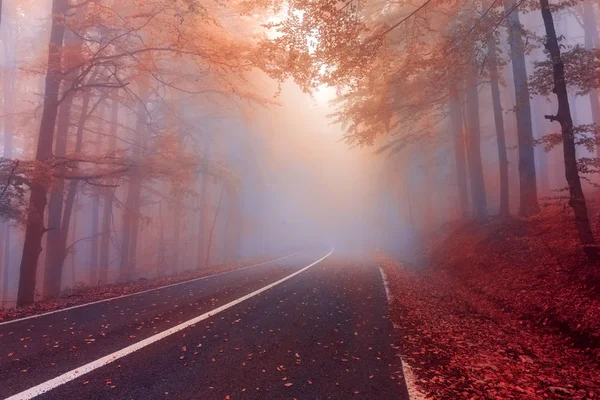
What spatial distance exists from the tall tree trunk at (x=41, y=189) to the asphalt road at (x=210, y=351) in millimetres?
4101

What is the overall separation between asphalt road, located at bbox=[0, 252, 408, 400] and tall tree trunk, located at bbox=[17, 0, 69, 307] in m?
4.10

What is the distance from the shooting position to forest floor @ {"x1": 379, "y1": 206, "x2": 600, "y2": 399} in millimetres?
4129

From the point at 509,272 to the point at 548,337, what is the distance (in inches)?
148

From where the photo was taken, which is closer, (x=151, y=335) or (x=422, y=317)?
(x=151, y=335)

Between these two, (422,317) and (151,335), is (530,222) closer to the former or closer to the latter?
(422,317)

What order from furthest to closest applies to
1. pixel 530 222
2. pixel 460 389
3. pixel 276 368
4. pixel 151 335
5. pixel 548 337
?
1. pixel 530 222
2. pixel 548 337
3. pixel 151 335
4. pixel 276 368
5. pixel 460 389

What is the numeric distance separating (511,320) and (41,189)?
41.1 feet

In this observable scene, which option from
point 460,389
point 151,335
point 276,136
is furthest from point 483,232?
point 276,136

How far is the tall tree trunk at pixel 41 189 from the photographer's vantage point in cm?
999

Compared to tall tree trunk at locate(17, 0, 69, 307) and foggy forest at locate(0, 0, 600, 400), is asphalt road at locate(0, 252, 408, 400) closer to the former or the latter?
foggy forest at locate(0, 0, 600, 400)

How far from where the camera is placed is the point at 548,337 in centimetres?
578

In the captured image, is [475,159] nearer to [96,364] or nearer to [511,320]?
[511,320]

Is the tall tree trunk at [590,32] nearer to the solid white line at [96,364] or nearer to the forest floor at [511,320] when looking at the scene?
the forest floor at [511,320]

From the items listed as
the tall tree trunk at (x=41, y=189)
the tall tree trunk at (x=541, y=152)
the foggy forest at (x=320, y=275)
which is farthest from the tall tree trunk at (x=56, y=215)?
the tall tree trunk at (x=541, y=152)
